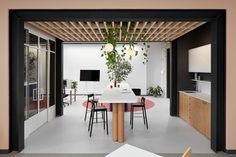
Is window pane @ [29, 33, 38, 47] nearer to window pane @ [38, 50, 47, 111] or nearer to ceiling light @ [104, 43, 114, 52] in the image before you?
window pane @ [38, 50, 47, 111]

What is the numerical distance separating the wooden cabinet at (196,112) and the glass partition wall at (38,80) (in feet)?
13.2

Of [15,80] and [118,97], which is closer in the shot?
[15,80]

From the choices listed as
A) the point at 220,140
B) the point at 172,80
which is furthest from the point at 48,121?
the point at 220,140

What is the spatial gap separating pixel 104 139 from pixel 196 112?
2.42 metres

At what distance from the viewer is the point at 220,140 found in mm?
4219

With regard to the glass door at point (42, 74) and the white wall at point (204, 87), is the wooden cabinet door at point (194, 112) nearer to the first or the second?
the white wall at point (204, 87)

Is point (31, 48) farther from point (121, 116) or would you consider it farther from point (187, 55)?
point (187, 55)

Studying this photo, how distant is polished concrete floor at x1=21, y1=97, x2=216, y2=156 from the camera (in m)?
4.29

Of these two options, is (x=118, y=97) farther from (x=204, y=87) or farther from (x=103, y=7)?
(x=204, y=87)

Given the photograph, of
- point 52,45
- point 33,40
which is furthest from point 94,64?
point 33,40

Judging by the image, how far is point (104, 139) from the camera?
196 inches

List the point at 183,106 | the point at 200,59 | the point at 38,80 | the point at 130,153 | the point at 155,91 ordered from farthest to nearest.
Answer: the point at 155,91 → the point at 183,106 → the point at 200,59 → the point at 38,80 → the point at 130,153

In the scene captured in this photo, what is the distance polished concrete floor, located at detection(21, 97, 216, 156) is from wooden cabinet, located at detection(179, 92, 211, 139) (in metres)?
0.16

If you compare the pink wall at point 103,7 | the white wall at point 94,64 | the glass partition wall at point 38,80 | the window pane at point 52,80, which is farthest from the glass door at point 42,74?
the white wall at point 94,64
